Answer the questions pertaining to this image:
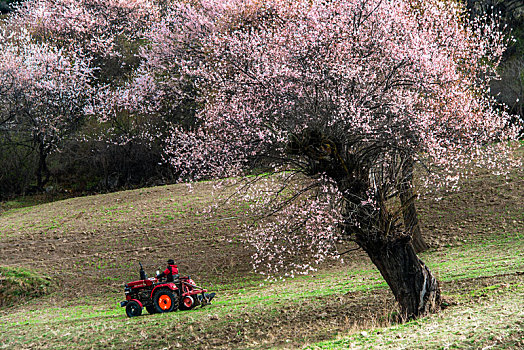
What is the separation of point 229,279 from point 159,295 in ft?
14.8

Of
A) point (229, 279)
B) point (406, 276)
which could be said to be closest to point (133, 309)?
point (229, 279)

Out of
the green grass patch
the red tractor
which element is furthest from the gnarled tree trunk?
the green grass patch

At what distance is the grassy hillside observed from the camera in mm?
8086

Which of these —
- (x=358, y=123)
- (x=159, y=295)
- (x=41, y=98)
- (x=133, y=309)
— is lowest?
(x=133, y=309)

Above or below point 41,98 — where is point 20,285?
below

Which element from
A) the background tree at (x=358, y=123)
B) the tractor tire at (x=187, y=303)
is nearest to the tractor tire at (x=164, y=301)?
the tractor tire at (x=187, y=303)

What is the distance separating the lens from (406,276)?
925 cm

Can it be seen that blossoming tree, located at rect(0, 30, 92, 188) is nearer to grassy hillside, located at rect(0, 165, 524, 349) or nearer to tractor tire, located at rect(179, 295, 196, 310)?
grassy hillside, located at rect(0, 165, 524, 349)

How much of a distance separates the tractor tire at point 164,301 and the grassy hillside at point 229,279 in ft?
0.75

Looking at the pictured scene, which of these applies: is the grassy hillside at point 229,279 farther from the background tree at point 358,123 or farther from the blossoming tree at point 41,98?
the blossoming tree at point 41,98

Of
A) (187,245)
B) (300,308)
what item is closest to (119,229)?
(187,245)

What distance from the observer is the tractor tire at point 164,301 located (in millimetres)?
11052

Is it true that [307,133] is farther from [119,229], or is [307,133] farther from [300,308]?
[119,229]

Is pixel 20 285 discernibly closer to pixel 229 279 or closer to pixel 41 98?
pixel 229 279
